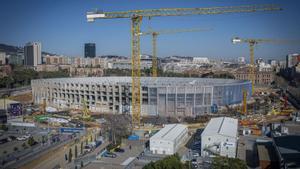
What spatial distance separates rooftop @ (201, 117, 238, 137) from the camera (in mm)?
7356

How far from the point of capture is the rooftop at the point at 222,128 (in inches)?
290

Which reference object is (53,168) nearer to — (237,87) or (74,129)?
(74,129)

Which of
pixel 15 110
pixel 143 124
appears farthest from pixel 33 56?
pixel 143 124

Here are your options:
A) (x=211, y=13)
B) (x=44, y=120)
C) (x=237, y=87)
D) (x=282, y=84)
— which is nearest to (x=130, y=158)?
(x=44, y=120)

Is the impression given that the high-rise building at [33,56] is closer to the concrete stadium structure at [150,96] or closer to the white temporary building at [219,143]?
the concrete stadium structure at [150,96]

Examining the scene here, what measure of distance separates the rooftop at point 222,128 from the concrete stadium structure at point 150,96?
3253mm

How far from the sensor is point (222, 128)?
7922 mm

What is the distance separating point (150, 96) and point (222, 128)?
16.0 feet

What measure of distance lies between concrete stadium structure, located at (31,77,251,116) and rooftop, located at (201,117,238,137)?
325cm

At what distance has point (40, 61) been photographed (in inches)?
1353

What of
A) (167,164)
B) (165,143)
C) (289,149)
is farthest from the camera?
(165,143)

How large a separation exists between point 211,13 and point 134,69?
10.7 feet

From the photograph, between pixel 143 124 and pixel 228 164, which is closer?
pixel 228 164

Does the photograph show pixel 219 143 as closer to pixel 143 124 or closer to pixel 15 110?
pixel 143 124
